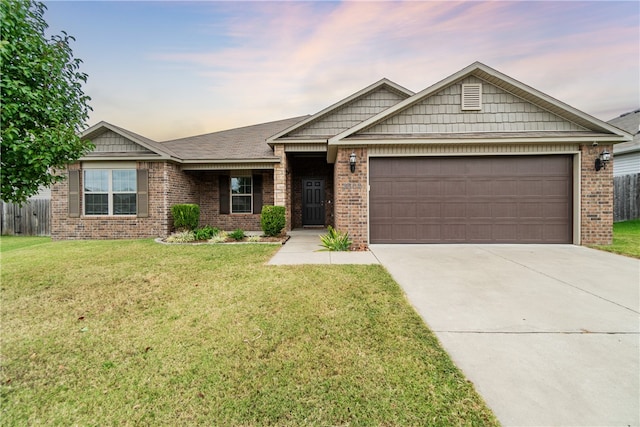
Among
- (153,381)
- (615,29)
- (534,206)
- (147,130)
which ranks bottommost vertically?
(153,381)

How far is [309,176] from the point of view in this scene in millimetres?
12234

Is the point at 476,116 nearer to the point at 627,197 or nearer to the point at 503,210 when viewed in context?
the point at 503,210

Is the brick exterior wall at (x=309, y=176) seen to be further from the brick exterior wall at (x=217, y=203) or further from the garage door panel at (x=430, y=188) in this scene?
the garage door panel at (x=430, y=188)

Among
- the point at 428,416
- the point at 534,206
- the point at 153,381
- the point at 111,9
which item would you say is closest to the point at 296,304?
the point at 153,381

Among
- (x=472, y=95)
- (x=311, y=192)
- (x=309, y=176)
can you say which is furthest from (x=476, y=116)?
(x=311, y=192)

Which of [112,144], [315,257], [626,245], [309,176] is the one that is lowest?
[315,257]

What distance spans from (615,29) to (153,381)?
14.3 m

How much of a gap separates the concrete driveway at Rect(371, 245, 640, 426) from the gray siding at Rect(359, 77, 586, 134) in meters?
3.75

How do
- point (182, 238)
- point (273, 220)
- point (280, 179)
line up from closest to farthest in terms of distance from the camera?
point (182, 238) → point (273, 220) → point (280, 179)

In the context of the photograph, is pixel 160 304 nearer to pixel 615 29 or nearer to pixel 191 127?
pixel 615 29

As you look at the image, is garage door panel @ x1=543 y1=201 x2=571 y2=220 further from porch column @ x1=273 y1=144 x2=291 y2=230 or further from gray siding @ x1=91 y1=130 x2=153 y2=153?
gray siding @ x1=91 y1=130 x2=153 y2=153

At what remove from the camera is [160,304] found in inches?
142

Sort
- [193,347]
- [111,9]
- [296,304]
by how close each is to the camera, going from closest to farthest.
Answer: [193,347] → [296,304] → [111,9]

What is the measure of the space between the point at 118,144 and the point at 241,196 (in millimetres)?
4731
